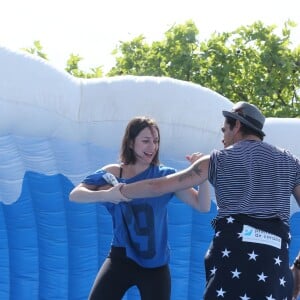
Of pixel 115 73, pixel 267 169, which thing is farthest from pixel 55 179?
pixel 115 73

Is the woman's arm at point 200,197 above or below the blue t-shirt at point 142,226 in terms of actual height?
above

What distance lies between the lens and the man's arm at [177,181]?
186 cm

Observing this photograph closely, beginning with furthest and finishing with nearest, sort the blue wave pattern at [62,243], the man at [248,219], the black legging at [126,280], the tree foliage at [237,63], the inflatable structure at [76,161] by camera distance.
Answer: the tree foliage at [237,63]
the blue wave pattern at [62,243]
the inflatable structure at [76,161]
the black legging at [126,280]
the man at [248,219]

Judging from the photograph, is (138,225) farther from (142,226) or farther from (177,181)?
(177,181)

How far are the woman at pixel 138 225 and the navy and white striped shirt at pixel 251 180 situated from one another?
464 mm

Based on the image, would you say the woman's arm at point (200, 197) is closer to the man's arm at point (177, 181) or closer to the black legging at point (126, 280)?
the black legging at point (126, 280)

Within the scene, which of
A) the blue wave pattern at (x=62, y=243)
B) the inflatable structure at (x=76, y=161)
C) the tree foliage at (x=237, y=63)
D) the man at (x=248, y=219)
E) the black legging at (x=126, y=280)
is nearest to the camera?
the man at (x=248, y=219)

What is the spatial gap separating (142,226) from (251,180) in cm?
59

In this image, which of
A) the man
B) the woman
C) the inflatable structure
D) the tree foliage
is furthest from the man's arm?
the tree foliage

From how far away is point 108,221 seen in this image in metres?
3.13

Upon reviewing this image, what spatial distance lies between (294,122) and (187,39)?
4.50 metres

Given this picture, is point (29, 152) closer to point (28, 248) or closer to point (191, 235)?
point (28, 248)

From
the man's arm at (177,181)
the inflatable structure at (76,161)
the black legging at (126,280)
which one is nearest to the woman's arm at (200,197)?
the black legging at (126,280)

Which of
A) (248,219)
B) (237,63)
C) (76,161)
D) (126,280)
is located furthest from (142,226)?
(237,63)
